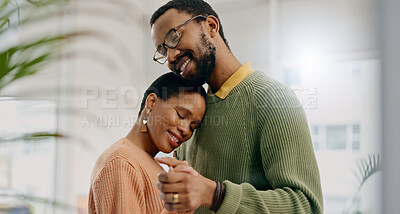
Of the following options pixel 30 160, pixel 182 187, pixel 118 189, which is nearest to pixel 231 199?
pixel 182 187

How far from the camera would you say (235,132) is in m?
0.73

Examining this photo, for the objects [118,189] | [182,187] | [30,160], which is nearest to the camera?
[182,187]

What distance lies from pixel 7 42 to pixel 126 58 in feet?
0.97

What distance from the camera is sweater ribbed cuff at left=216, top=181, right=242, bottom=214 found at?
2.01 feet

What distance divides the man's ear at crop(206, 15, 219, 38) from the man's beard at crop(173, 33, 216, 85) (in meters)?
0.02

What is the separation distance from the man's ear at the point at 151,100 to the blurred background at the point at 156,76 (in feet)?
0.62

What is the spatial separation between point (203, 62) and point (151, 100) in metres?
0.11

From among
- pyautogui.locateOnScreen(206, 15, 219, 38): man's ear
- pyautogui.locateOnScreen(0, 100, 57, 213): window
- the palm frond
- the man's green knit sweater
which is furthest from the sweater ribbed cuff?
pyautogui.locateOnScreen(0, 100, 57, 213): window

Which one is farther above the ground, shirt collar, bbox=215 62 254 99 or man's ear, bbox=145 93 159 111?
shirt collar, bbox=215 62 254 99

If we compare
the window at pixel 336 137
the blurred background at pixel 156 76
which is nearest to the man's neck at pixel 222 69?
the blurred background at pixel 156 76

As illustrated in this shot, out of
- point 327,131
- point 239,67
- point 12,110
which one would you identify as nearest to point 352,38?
point 327,131

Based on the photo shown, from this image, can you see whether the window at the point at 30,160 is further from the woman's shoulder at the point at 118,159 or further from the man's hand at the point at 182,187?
the man's hand at the point at 182,187

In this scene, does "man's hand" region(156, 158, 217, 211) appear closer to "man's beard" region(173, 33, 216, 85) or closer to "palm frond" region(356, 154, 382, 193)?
"man's beard" region(173, 33, 216, 85)

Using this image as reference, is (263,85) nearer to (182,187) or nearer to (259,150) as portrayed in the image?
(259,150)
